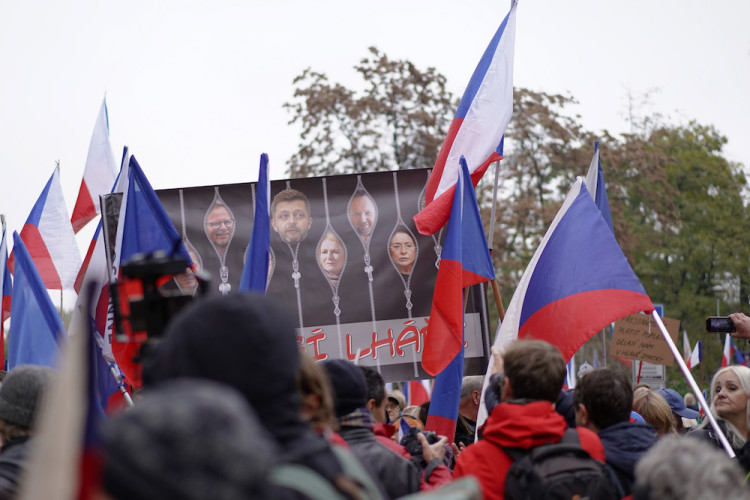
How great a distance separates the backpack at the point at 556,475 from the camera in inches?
129

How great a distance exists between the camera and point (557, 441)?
346 centimetres

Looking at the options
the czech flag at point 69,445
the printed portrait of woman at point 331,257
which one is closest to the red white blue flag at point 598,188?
the printed portrait of woman at point 331,257

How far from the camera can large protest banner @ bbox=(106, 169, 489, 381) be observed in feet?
24.6

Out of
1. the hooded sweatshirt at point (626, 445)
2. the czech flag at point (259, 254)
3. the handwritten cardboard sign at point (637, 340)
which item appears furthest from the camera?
the handwritten cardboard sign at point (637, 340)

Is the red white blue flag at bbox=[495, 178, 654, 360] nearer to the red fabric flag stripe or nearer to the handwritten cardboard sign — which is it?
the red fabric flag stripe

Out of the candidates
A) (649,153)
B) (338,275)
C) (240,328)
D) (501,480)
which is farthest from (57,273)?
(649,153)

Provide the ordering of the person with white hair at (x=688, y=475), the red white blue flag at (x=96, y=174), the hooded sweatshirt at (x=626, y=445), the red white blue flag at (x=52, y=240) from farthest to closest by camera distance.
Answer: the red white blue flag at (x=96, y=174) < the red white blue flag at (x=52, y=240) < the hooded sweatshirt at (x=626, y=445) < the person with white hair at (x=688, y=475)

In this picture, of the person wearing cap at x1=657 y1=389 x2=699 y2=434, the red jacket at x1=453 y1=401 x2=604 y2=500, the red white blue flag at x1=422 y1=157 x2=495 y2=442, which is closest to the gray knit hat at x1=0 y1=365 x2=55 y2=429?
the red jacket at x1=453 y1=401 x2=604 y2=500

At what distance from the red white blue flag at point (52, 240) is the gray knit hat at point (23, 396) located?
7049mm

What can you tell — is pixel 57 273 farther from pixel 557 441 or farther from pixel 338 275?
pixel 557 441

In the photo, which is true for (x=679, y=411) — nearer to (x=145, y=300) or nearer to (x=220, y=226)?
(x=220, y=226)

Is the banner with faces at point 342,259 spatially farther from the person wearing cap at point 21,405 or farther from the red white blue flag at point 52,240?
the person wearing cap at point 21,405

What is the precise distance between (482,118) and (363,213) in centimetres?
138

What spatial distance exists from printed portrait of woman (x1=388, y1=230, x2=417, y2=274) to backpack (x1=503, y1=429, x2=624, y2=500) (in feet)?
13.9
